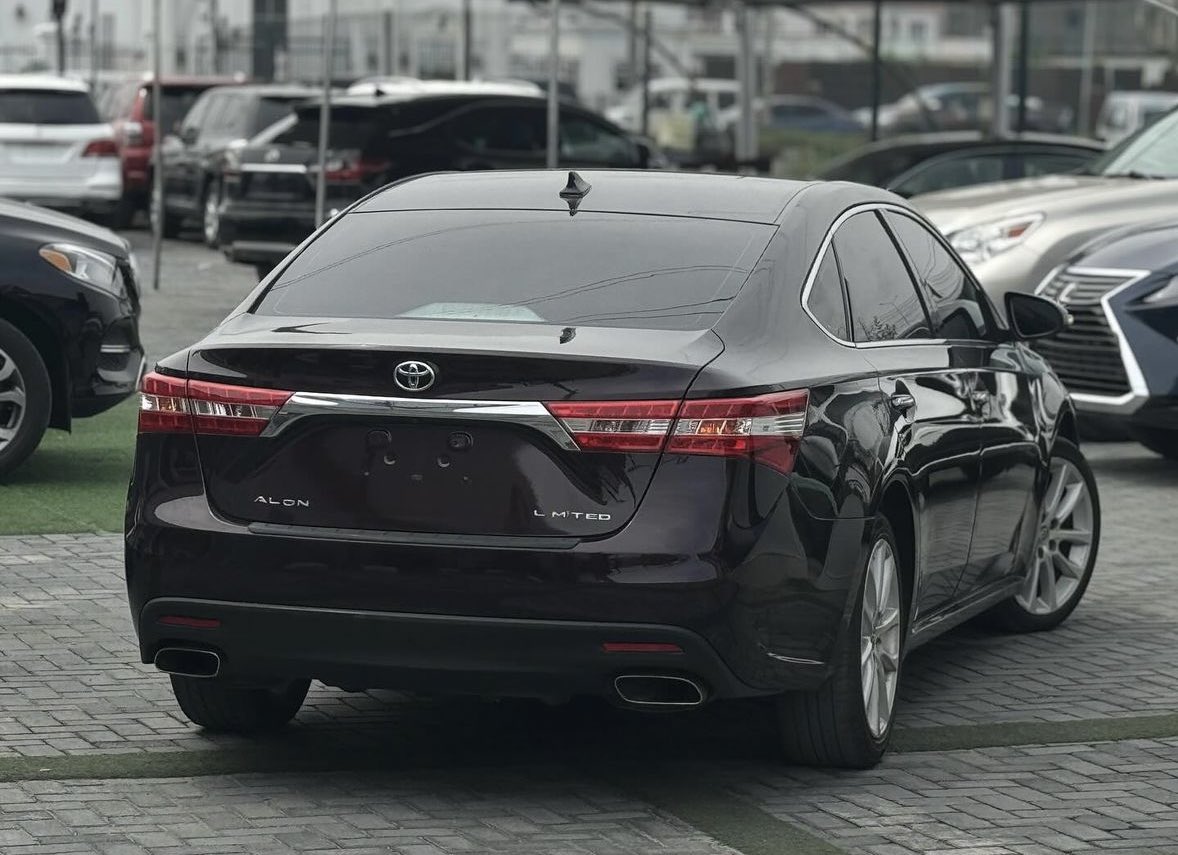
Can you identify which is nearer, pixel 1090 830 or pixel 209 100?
pixel 1090 830

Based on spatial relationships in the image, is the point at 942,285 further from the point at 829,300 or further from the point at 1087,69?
the point at 1087,69

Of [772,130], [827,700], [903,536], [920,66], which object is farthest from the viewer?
[920,66]

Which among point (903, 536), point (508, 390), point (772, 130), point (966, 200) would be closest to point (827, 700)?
point (903, 536)

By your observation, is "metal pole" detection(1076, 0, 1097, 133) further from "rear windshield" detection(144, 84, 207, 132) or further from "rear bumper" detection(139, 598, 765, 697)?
"rear bumper" detection(139, 598, 765, 697)

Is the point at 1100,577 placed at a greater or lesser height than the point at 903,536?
lesser

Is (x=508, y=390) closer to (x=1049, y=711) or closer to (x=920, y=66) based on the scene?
(x=1049, y=711)

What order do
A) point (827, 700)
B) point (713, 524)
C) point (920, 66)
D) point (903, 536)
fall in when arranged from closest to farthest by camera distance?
point (713, 524), point (827, 700), point (903, 536), point (920, 66)

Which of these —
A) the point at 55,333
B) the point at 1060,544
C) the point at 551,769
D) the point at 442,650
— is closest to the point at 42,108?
the point at 55,333

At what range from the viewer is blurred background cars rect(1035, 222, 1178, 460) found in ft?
39.1

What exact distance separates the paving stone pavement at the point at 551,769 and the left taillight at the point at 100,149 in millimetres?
21068

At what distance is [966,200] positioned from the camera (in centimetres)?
1491

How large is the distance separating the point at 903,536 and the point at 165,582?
197cm

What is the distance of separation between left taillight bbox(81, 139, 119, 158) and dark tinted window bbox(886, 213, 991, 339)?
22377 millimetres

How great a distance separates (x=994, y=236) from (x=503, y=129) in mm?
10088
